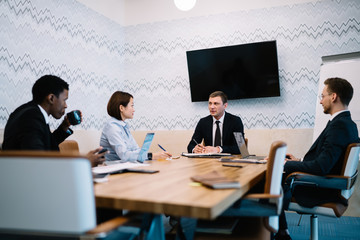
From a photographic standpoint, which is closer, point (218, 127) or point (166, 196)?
point (166, 196)

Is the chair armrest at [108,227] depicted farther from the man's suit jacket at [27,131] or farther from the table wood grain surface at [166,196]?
the man's suit jacket at [27,131]

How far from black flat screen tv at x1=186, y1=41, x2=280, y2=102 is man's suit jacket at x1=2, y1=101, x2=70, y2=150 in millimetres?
2941

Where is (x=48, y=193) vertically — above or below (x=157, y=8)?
below

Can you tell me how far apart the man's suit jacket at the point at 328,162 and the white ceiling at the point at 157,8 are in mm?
2563

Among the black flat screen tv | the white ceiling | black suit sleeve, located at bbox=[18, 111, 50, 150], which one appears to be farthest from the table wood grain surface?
the white ceiling

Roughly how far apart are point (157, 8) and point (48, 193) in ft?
14.4

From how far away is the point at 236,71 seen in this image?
4.39 metres

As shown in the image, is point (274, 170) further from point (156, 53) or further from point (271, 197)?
point (156, 53)

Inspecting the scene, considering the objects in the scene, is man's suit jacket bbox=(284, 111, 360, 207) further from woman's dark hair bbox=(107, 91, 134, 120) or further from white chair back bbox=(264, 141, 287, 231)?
woman's dark hair bbox=(107, 91, 134, 120)

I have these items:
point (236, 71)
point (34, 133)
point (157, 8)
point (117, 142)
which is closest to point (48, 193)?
point (34, 133)

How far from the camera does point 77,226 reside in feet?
3.43

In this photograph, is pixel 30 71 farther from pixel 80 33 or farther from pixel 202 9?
pixel 202 9

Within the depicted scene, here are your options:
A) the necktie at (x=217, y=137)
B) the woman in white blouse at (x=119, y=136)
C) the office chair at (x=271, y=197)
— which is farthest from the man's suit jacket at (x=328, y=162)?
the necktie at (x=217, y=137)

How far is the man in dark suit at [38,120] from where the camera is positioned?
176 centimetres
